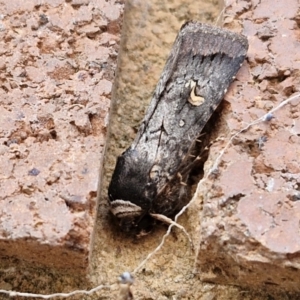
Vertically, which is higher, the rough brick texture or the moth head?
the rough brick texture

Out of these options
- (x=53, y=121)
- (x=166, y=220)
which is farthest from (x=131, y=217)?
(x=53, y=121)

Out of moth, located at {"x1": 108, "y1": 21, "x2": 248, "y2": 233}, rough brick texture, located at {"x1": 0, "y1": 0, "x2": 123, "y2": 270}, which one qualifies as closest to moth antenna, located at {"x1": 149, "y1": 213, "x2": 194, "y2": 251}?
moth, located at {"x1": 108, "y1": 21, "x2": 248, "y2": 233}

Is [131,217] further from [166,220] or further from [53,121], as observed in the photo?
[53,121]

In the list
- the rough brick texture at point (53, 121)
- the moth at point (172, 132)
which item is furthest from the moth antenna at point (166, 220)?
the rough brick texture at point (53, 121)

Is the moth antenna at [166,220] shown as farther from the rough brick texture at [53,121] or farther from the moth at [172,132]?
the rough brick texture at [53,121]

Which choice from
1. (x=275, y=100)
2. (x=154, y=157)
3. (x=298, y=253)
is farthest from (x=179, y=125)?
(x=298, y=253)

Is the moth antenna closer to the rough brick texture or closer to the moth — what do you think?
the moth

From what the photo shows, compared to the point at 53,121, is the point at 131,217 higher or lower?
lower

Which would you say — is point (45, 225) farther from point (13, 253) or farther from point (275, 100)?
point (275, 100)
